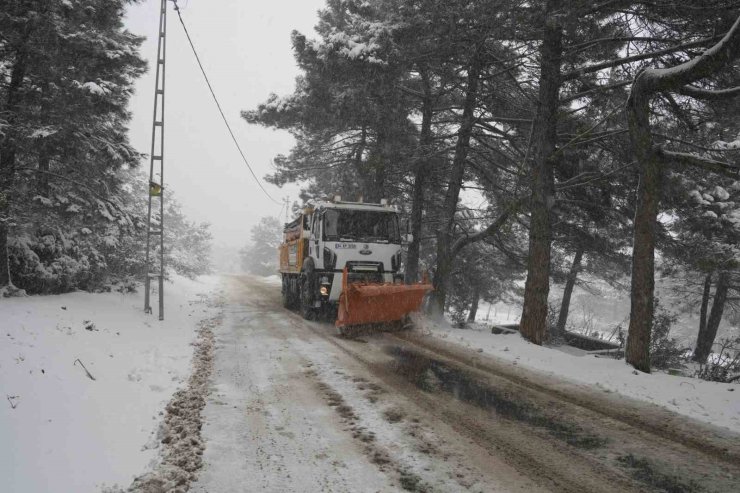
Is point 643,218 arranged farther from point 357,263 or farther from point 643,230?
point 357,263

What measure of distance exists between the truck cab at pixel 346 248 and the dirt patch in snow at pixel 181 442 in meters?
4.53

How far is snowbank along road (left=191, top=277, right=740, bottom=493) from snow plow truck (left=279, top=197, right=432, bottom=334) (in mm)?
2986

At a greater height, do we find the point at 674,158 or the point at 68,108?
the point at 68,108

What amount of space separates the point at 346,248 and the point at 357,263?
1.53ft

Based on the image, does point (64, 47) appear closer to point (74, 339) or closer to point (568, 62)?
point (74, 339)

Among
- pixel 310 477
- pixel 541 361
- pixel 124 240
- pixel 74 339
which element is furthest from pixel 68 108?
pixel 541 361

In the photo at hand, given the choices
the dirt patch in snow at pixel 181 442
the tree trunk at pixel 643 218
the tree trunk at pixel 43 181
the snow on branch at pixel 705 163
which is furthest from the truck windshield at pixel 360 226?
the snow on branch at pixel 705 163

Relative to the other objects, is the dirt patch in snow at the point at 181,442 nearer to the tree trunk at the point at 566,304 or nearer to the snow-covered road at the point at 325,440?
the snow-covered road at the point at 325,440

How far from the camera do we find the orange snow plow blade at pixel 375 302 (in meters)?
9.23

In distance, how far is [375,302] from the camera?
9.57 metres

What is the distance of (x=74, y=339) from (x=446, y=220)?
912 cm

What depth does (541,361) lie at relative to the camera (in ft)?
23.7

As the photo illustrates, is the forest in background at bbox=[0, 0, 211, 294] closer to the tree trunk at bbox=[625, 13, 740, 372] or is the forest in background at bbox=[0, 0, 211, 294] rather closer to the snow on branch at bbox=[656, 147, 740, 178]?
the tree trunk at bbox=[625, 13, 740, 372]

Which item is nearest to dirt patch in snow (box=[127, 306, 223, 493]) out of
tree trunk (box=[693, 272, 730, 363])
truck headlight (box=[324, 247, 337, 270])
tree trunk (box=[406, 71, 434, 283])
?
truck headlight (box=[324, 247, 337, 270])
